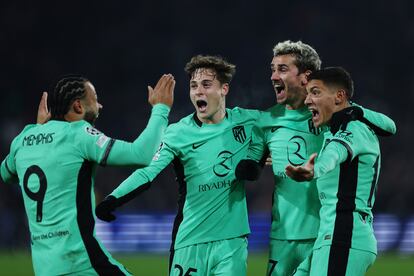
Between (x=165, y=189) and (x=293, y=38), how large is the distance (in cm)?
596

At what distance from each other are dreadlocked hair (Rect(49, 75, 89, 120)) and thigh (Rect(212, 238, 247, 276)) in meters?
1.51

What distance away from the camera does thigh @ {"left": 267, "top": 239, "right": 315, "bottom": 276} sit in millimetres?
5914

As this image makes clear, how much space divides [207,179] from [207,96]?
24.9 inches

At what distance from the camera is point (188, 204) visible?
6004 millimetres

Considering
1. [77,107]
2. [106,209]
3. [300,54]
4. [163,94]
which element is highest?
[300,54]

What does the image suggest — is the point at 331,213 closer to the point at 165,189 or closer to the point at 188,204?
the point at 188,204

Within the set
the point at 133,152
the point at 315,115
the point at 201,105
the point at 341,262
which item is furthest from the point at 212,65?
the point at 341,262

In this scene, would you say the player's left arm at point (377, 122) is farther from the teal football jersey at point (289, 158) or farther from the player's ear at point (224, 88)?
A: the player's ear at point (224, 88)

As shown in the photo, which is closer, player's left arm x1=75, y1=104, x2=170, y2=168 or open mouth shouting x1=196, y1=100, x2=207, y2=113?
player's left arm x1=75, y1=104, x2=170, y2=168

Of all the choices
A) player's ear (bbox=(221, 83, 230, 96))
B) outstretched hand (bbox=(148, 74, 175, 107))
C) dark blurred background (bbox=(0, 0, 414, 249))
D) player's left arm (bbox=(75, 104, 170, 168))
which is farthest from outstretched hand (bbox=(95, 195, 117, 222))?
dark blurred background (bbox=(0, 0, 414, 249))

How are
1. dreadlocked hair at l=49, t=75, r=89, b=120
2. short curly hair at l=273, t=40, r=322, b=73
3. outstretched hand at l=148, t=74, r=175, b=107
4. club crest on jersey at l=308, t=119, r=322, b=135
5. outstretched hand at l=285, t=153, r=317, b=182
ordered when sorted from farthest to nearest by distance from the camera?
short curly hair at l=273, t=40, r=322, b=73, club crest on jersey at l=308, t=119, r=322, b=135, outstretched hand at l=148, t=74, r=175, b=107, dreadlocked hair at l=49, t=75, r=89, b=120, outstretched hand at l=285, t=153, r=317, b=182

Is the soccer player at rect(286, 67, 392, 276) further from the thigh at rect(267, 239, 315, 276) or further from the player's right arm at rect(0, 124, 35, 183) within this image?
the player's right arm at rect(0, 124, 35, 183)

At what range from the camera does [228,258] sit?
5.79 meters

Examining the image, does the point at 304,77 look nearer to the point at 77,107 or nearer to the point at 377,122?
the point at 377,122
